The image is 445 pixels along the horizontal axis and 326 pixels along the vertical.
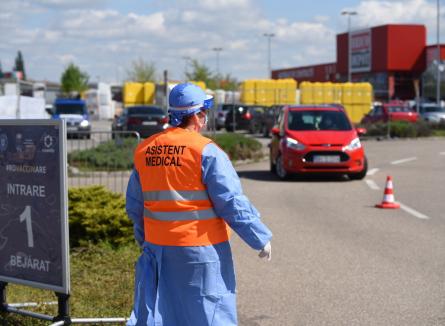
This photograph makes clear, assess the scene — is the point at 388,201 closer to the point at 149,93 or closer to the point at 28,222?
the point at 28,222

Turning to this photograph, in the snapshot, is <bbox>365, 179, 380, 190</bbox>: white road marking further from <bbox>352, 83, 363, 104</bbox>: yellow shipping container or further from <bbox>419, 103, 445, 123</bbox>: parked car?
<bbox>419, 103, 445, 123</bbox>: parked car

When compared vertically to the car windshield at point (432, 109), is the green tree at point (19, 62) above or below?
above

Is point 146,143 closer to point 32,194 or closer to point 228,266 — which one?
point 228,266

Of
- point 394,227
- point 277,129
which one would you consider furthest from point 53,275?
point 277,129

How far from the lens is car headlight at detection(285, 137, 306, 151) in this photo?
1831cm

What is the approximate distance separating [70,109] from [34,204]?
37.3m

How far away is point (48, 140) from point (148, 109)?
32.5 metres

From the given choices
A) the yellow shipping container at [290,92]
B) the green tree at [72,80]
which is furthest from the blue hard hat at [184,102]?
the green tree at [72,80]

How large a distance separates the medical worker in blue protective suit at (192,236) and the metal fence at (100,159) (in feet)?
35.4

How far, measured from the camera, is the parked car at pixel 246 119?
45.6 meters

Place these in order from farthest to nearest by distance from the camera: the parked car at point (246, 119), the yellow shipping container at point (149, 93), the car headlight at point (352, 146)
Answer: the yellow shipping container at point (149, 93)
the parked car at point (246, 119)
the car headlight at point (352, 146)

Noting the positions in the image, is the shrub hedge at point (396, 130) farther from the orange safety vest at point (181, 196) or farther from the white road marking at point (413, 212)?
the orange safety vest at point (181, 196)

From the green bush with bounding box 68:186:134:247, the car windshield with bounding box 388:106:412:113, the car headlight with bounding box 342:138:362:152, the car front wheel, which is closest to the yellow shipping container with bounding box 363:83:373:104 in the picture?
the car windshield with bounding box 388:106:412:113

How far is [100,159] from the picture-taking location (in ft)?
57.2
